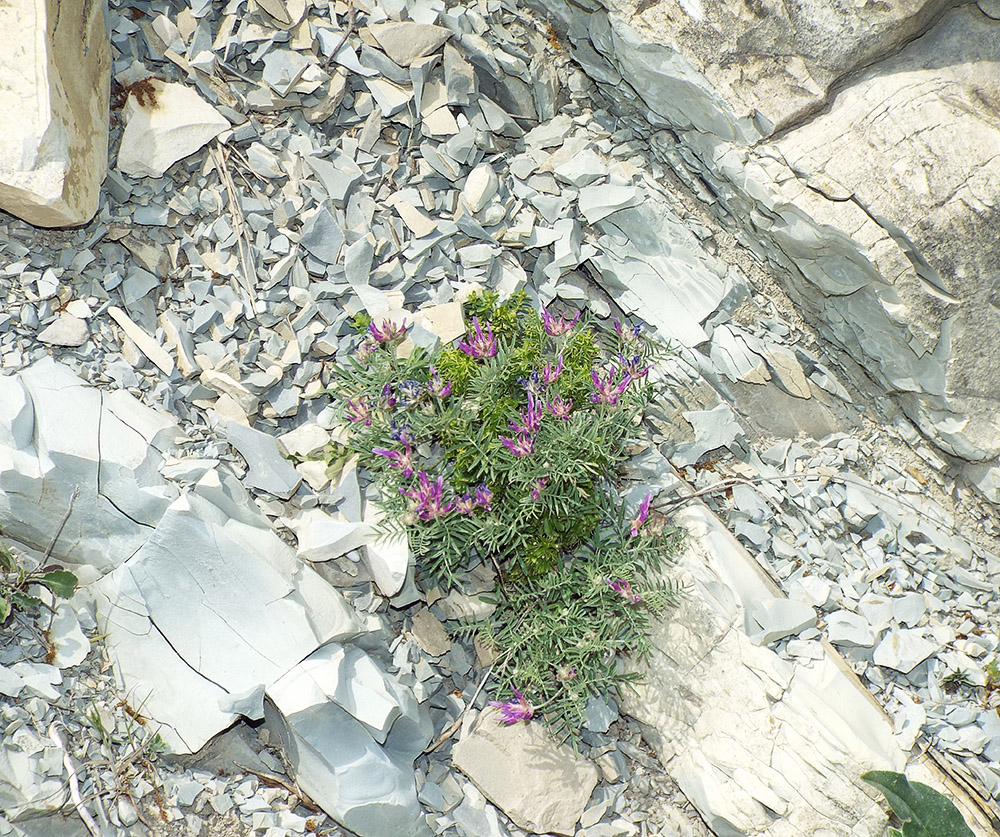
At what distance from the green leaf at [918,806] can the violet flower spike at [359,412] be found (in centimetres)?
270

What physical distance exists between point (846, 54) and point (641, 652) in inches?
118

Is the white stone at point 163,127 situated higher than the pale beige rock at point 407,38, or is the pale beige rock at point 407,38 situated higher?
the pale beige rock at point 407,38

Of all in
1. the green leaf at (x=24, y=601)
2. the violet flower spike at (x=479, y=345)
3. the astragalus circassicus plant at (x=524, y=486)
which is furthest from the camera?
the violet flower spike at (x=479, y=345)

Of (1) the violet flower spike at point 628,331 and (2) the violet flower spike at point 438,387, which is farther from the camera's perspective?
(1) the violet flower spike at point 628,331

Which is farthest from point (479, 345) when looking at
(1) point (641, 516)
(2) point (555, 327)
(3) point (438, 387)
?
(1) point (641, 516)

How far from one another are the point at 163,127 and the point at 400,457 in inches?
82.4

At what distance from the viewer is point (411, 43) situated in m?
4.16

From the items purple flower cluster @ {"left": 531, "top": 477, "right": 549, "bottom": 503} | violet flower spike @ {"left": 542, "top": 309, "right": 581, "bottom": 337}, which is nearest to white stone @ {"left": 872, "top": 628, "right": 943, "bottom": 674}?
purple flower cluster @ {"left": 531, "top": 477, "right": 549, "bottom": 503}

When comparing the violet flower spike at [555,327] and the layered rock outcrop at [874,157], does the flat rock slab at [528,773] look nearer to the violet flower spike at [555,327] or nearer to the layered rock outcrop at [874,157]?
the violet flower spike at [555,327]

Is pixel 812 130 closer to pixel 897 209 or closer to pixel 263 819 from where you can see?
pixel 897 209

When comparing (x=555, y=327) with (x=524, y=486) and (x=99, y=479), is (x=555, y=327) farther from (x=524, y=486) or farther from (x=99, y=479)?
(x=99, y=479)

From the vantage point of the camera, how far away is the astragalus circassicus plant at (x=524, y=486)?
3516 millimetres

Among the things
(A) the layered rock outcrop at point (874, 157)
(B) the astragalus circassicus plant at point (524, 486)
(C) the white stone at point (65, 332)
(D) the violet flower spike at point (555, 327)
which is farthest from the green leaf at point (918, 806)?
(C) the white stone at point (65, 332)

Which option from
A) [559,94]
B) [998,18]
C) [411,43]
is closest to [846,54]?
[998,18]
